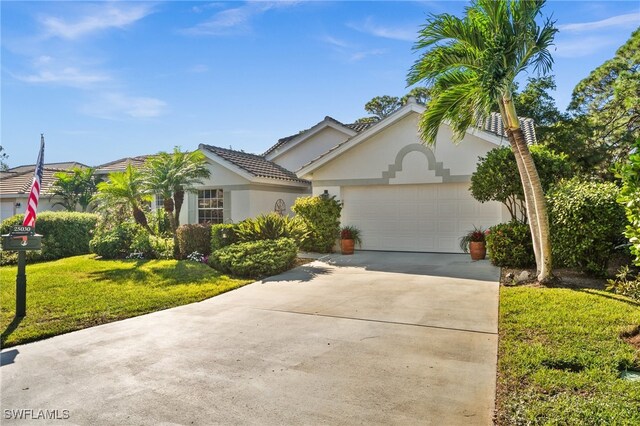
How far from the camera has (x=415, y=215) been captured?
1434cm

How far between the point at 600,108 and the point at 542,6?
12.5 meters

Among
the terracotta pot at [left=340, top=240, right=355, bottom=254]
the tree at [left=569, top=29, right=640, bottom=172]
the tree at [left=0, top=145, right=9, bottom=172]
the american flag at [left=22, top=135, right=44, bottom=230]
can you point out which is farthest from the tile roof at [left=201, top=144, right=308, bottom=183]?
the tree at [left=0, top=145, right=9, bottom=172]

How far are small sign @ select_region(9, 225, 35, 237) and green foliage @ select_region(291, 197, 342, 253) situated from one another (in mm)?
8920

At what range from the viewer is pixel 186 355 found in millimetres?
4992

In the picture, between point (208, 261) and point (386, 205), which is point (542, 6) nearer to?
point (386, 205)

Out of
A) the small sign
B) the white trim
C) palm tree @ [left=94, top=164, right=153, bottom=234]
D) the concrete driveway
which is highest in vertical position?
the white trim

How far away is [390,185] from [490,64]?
7040 mm

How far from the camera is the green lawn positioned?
132 inches

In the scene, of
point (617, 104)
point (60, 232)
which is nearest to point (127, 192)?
point (60, 232)

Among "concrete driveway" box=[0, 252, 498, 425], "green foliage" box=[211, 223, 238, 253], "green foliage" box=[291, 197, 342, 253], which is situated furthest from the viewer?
"green foliage" box=[291, 197, 342, 253]

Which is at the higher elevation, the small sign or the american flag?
the american flag

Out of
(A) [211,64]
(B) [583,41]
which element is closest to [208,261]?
(A) [211,64]

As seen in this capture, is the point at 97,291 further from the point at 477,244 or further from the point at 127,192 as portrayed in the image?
the point at 477,244

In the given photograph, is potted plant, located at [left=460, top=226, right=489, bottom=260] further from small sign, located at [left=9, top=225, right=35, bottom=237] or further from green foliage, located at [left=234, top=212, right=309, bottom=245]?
small sign, located at [left=9, top=225, right=35, bottom=237]
